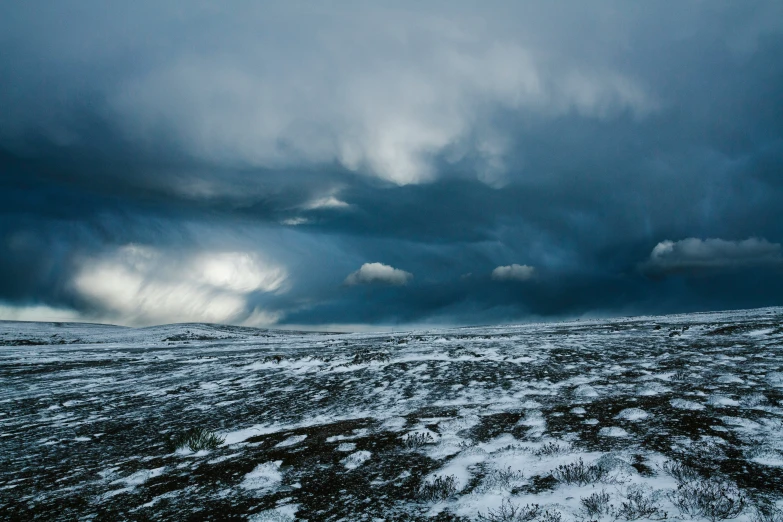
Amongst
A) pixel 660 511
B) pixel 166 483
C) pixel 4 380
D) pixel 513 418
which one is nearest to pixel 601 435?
pixel 513 418

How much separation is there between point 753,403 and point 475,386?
5.36 meters

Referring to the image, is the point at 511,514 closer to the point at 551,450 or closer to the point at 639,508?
the point at 639,508

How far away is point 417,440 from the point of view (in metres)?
6.44

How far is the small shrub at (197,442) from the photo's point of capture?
6.88 m

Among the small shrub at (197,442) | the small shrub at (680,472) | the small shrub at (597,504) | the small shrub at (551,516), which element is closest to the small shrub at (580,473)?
the small shrub at (597,504)

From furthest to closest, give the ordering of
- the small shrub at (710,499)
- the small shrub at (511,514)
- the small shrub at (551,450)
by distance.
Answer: the small shrub at (551,450) < the small shrub at (511,514) < the small shrub at (710,499)

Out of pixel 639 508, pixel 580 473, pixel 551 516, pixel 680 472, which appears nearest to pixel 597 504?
pixel 639 508

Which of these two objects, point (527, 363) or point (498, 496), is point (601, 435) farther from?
point (527, 363)

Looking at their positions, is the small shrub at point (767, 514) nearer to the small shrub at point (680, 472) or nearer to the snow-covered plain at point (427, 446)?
the snow-covered plain at point (427, 446)

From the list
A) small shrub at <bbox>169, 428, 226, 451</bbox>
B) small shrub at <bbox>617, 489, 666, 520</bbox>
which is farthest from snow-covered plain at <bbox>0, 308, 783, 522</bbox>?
small shrub at <bbox>169, 428, 226, 451</bbox>

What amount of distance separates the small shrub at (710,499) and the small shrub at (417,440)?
3.23 metres

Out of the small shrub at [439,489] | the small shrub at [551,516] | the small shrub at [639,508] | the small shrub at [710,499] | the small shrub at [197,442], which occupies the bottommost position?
the small shrub at [197,442]

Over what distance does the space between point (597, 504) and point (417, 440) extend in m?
2.94

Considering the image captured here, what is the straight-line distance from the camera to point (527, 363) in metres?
13.4
